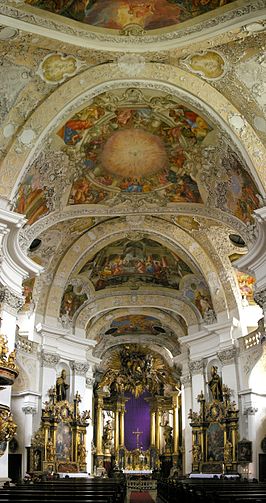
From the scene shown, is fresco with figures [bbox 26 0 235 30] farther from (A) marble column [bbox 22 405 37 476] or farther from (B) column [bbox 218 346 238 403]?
(A) marble column [bbox 22 405 37 476]

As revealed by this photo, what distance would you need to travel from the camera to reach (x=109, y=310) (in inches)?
1118

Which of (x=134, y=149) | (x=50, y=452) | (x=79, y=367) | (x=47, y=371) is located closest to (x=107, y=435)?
(x=79, y=367)

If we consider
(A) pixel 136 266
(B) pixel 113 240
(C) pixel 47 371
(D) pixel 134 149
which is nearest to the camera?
(D) pixel 134 149

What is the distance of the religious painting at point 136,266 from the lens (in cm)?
2453

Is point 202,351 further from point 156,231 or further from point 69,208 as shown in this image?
point 69,208

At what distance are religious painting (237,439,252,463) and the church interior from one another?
68 mm

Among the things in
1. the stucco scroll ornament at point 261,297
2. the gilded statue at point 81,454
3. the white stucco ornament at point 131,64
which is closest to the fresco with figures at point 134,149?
the white stucco ornament at point 131,64

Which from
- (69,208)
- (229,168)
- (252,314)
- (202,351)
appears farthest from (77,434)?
(229,168)

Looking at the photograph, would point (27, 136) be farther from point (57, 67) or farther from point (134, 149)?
point (134, 149)

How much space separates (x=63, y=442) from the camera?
23.7 metres

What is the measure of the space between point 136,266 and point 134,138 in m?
9.25

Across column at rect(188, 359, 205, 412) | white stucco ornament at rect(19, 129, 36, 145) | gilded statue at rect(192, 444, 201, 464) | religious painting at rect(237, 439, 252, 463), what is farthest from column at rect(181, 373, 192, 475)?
white stucco ornament at rect(19, 129, 36, 145)

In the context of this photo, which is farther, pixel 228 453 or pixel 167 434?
pixel 167 434

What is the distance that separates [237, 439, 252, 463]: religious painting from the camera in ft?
67.7
